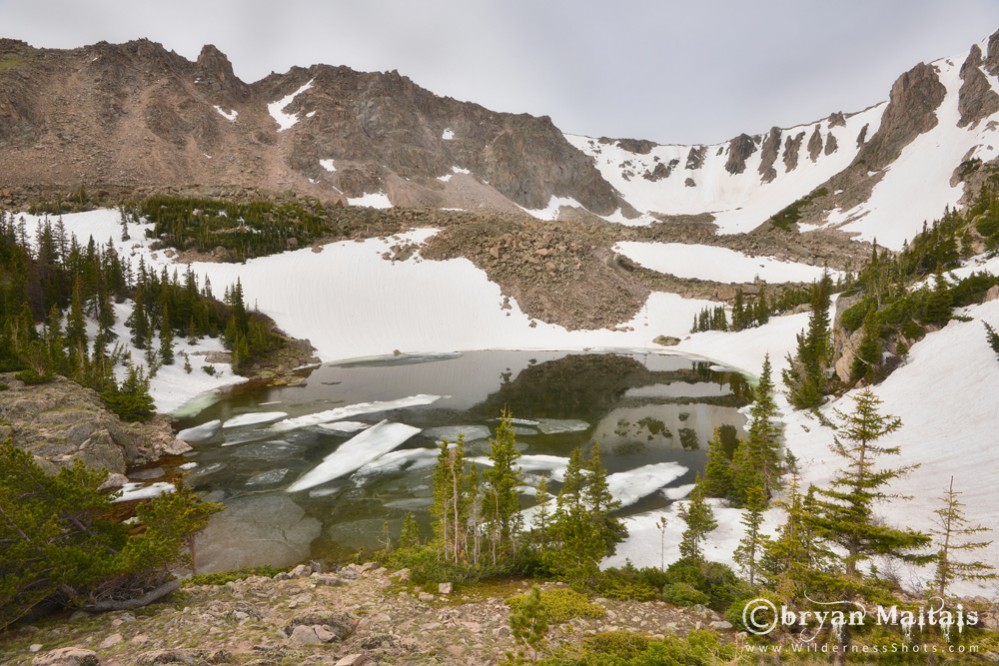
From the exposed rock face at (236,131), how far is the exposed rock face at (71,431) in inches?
3422

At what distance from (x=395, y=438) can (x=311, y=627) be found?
19707 mm

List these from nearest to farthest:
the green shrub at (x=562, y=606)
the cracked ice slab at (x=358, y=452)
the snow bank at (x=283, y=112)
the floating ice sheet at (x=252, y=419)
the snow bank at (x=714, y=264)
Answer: the green shrub at (x=562, y=606) < the cracked ice slab at (x=358, y=452) < the floating ice sheet at (x=252, y=419) < the snow bank at (x=714, y=264) < the snow bank at (x=283, y=112)

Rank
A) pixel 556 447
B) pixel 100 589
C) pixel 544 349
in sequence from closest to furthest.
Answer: pixel 100 589 → pixel 556 447 → pixel 544 349

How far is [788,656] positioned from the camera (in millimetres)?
7727

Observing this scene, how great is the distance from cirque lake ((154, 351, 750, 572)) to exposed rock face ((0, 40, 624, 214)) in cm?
8172

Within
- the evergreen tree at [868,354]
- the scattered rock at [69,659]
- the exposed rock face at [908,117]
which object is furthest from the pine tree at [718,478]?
the exposed rock face at [908,117]

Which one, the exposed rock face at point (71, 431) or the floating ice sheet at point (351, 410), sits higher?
the exposed rock face at point (71, 431)

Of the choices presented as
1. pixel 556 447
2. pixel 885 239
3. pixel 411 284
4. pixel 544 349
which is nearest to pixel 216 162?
pixel 411 284

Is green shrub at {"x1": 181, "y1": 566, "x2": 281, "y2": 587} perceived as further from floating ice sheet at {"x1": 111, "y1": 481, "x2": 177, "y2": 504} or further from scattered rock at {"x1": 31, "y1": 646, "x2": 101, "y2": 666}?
floating ice sheet at {"x1": 111, "y1": 481, "x2": 177, "y2": 504}

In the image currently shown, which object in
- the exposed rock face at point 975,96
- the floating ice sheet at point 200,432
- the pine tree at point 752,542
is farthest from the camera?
the exposed rock face at point 975,96

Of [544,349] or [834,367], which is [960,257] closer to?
[834,367]

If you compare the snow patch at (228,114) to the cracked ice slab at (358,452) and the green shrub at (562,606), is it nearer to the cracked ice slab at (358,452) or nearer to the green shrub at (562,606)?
the cracked ice slab at (358,452)

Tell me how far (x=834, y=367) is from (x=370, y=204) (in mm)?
100694

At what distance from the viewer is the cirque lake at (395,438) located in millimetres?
17547
